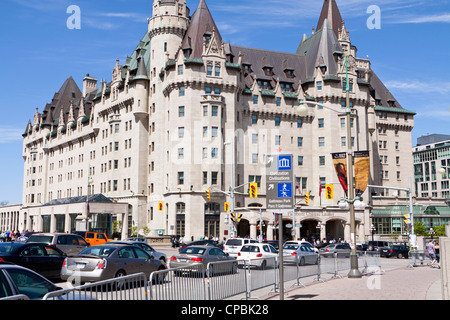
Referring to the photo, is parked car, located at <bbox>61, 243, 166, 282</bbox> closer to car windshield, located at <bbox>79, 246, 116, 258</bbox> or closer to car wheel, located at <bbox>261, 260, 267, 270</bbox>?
car windshield, located at <bbox>79, 246, 116, 258</bbox>

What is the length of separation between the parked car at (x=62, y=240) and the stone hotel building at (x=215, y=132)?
32476 mm

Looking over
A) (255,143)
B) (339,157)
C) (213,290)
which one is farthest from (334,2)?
(213,290)

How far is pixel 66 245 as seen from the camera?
26719 mm

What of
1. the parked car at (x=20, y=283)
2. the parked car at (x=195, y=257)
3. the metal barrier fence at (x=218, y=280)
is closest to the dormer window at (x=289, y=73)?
the parked car at (x=195, y=257)

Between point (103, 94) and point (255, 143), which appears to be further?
point (103, 94)

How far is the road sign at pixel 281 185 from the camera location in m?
12.3

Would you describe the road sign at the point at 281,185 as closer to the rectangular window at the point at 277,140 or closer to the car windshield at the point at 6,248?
the car windshield at the point at 6,248

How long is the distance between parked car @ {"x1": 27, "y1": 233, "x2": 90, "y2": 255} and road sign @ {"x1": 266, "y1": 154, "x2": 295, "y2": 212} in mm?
17701

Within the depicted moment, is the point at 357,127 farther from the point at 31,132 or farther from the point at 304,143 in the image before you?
the point at 31,132

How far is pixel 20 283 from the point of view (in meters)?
9.05

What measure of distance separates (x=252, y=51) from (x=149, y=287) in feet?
253

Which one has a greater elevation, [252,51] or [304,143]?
[252,51]

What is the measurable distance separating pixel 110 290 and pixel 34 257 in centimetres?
1154

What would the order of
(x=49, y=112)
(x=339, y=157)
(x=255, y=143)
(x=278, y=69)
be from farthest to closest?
(x=49, y=112) → (x=278, y=69) → (x=255, y=143) → (x=339, y=157)
